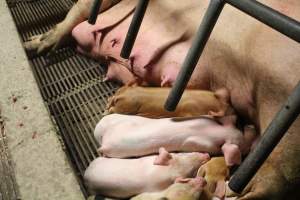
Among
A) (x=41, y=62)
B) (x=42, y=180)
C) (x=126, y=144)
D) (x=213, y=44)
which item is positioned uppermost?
(x=213, y=44)

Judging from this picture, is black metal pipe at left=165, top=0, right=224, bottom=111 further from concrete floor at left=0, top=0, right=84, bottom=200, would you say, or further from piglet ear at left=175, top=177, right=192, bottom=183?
concrete floor at left=0, top=0, right=84, bottom=200

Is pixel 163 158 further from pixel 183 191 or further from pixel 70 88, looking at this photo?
pixel 70 88

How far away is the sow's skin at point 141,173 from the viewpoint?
5.22 feet

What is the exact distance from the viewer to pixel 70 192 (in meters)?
1.54

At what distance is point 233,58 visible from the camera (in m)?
1.75

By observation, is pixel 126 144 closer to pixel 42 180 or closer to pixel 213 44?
pixel 42 180

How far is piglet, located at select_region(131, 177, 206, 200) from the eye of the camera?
Answer: 4.77 ft

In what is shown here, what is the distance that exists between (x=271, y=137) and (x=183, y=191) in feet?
1.78

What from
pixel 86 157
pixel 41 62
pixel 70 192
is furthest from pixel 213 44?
pixel 41 62

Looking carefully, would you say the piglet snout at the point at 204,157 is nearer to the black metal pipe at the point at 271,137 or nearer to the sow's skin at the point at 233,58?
the sow's skin at the point at 233,58

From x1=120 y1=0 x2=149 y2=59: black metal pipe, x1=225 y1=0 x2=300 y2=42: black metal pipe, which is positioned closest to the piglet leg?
x1=120 y1=0 x2=149 y2=59: black metal pipe

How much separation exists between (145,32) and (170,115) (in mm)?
617

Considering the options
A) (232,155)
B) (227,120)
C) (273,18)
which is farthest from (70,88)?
(273,18)

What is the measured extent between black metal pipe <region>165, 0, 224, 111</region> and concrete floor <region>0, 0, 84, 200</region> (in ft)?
1.83
